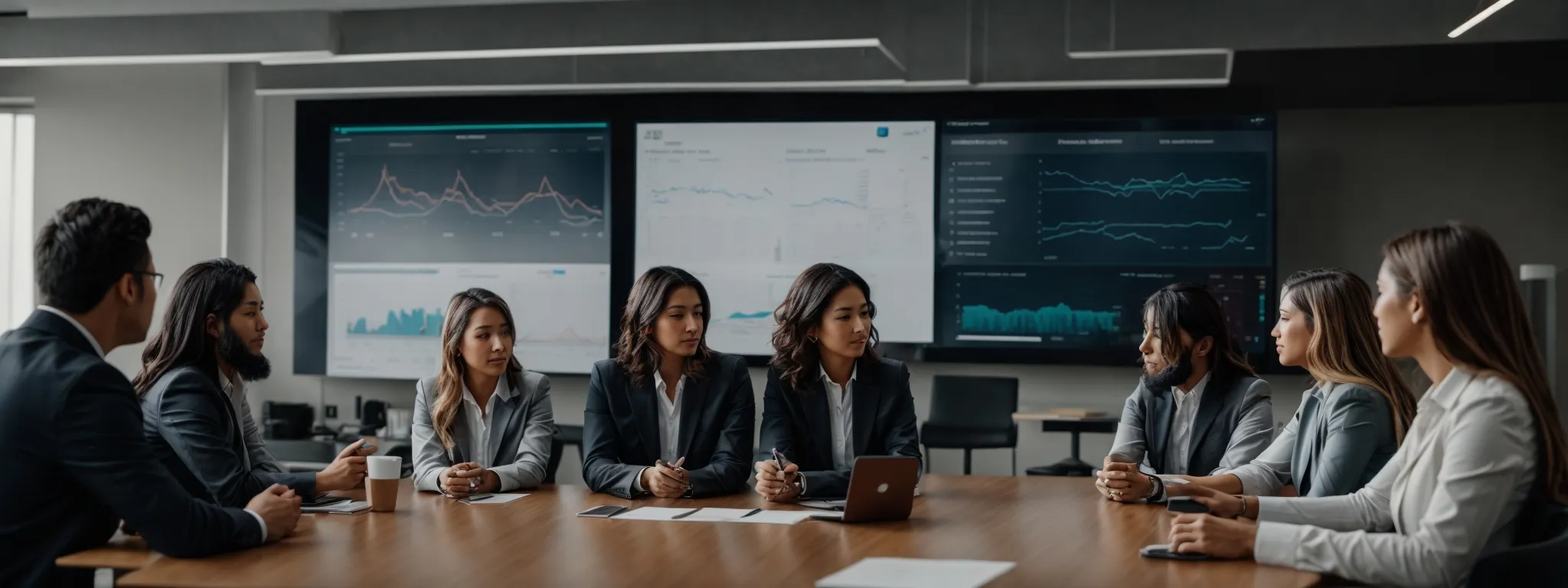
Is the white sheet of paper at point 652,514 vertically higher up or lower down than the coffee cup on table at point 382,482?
lower down

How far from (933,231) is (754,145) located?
112 cm

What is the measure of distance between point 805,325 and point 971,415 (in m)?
3.53

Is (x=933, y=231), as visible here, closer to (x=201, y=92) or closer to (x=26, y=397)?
(x=201, y=92)

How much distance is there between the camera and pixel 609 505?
10.7ft

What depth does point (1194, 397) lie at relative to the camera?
12.1 ft

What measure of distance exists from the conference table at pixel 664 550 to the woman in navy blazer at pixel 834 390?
47 cm

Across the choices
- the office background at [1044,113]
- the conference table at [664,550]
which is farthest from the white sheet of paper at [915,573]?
the office background at [1044,113]

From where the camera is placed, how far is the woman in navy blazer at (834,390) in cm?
375

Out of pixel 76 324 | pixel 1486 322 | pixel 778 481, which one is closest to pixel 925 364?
pixel 778 481

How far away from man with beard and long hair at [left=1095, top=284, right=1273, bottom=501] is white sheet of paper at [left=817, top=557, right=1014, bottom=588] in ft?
4.11

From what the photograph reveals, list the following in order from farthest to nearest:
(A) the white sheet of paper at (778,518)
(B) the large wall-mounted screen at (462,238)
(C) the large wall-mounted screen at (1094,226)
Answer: (B) the large wall-mounted screen at (462,238) → (C) the large wall-mounted screen at (1094,226) → (A) the white sheet of paper at (778,518)

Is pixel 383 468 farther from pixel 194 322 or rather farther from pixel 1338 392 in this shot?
pixel 1338 392

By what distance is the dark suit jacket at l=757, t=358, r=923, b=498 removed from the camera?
374 cm

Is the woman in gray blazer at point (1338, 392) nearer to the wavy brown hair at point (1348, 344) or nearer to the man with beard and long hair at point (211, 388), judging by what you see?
the wavy brown hair at point (1348, 344)
